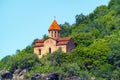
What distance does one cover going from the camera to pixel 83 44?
8400cm

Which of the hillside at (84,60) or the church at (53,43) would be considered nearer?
the hillside at (84,60)

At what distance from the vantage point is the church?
81.6 metres

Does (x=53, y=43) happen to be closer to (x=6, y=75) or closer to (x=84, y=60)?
(x=84, y=60)

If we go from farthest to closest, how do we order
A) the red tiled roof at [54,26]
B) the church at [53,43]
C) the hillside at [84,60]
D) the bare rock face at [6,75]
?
1. the red tiled roof at [54,26]
2. the church at [53,43]
3. the bare rock face at [6,75]
4. the hillside at [84,60]

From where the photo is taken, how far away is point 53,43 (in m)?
82.2

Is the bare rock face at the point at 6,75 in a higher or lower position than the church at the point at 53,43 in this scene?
lower

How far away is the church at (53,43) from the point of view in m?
81.6

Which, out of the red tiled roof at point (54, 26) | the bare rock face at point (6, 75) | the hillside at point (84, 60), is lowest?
the bare rock face at point (6, 75)

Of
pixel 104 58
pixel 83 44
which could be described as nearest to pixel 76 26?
pixel 83 44

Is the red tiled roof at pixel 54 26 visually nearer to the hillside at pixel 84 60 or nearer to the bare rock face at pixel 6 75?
the hillside at pixel 84 60

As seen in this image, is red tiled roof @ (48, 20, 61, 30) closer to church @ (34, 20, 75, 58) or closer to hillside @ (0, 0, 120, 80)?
church @ (34, 20, 75, 58)

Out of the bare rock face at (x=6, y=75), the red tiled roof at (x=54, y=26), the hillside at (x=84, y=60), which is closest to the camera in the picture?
the hillside at (x=84, y=60)

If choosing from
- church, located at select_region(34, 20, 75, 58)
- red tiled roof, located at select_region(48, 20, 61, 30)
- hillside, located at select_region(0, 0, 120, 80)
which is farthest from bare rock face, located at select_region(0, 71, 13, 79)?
red tiled roof, located at select_region(48, 20, 61, 30)

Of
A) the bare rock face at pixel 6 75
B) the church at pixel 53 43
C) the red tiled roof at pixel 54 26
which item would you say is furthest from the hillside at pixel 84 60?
the red tiled roof at pixel 54 26
